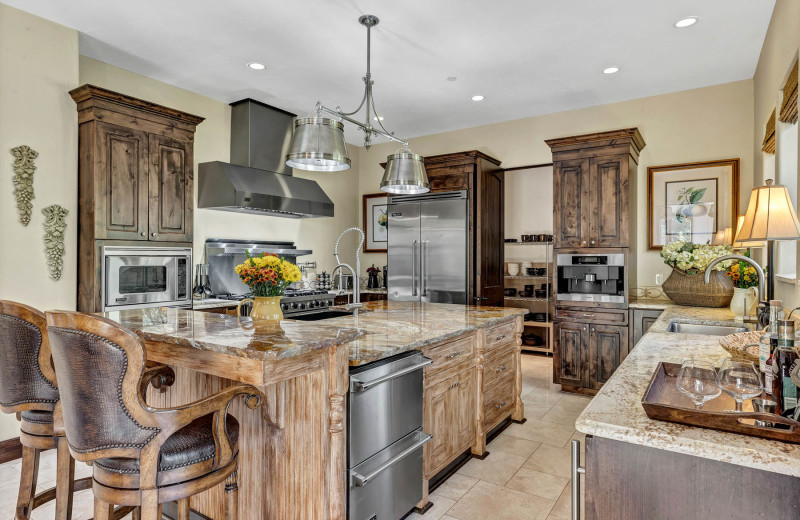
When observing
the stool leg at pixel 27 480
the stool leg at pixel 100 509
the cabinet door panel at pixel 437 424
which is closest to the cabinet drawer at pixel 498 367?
the cabinet door panel at pixel 437 424

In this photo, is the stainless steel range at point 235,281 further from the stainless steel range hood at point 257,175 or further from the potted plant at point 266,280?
the potted plant at point 266,280

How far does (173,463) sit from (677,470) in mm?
1413

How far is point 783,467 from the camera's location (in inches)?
36.4

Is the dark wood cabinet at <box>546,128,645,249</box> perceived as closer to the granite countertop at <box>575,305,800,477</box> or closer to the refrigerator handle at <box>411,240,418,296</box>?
the refrigerator handle at <box>411,240,418,296</box>

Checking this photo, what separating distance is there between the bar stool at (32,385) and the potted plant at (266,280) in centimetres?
78

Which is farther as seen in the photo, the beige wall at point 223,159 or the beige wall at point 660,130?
the beige wall at point 660,130

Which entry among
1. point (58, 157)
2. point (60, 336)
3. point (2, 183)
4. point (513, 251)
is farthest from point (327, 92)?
point (60, 336)

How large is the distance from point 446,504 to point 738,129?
4365mm

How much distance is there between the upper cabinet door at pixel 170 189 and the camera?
3.83m

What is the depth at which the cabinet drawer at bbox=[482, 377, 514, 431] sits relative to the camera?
3.05m

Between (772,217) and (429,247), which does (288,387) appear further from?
(429,247)

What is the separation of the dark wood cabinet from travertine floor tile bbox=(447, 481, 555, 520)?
262 cm

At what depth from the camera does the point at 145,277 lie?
3.78 m

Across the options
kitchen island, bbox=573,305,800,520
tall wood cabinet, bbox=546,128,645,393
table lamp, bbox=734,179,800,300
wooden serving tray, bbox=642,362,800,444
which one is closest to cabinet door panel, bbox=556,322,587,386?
tall wood cabinet, bbox=546,128,645,393
